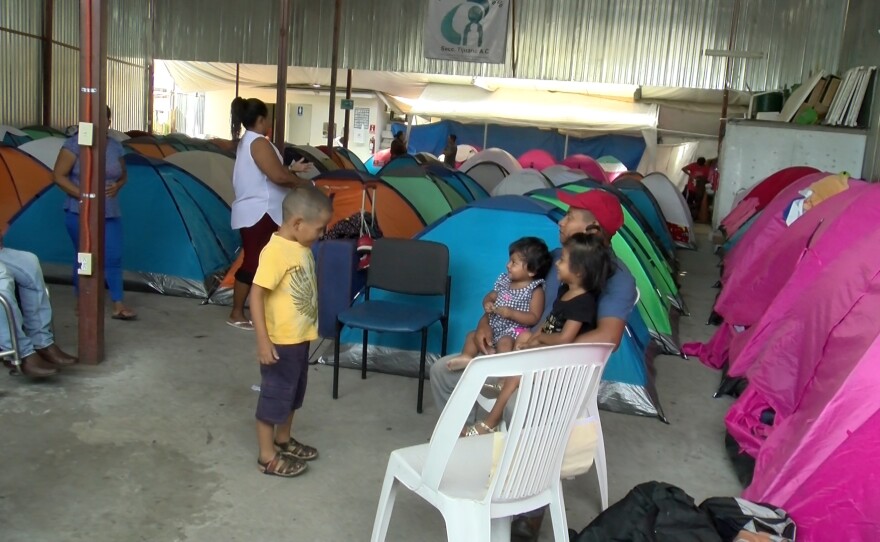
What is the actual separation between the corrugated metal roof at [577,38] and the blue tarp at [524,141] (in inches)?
94.7

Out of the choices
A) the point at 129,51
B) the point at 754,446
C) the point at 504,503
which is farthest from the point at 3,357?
the point at 129,51

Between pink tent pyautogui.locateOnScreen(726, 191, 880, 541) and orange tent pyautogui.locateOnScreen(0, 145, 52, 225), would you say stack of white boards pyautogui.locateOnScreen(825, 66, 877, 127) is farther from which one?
orange tent pyautogui.locateOnScreen(0, 145, 52, 225)

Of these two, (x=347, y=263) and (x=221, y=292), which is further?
(x=221, y=292)

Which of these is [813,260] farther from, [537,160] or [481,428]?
[537,160]

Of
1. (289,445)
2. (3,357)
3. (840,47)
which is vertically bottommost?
(289,445)

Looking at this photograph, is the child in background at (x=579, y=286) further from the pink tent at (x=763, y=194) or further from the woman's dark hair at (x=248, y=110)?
the pink tent at (x=763, y=194)

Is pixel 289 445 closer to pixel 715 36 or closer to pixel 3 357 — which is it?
pixel 3 357

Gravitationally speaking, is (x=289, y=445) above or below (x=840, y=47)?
below

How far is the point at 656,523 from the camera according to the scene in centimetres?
241

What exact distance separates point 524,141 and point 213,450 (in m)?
15.3

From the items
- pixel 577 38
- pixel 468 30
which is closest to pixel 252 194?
pixel 468 30

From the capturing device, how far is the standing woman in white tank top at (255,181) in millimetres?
4691

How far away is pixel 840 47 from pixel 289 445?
44.0ft

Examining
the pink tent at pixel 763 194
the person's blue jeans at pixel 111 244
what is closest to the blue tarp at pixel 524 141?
the pink tent at pixel 763 194
